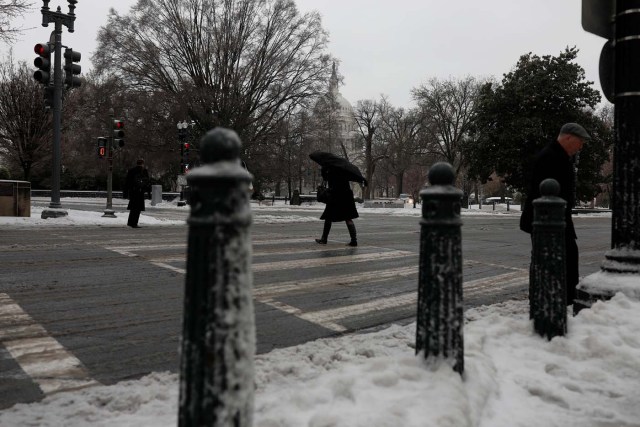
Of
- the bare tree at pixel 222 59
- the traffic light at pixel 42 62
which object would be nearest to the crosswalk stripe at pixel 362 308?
the traffic light at pixel 42 62

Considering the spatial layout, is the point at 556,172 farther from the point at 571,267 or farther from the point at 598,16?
the point at 598,16

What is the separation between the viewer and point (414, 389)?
97.3 inches

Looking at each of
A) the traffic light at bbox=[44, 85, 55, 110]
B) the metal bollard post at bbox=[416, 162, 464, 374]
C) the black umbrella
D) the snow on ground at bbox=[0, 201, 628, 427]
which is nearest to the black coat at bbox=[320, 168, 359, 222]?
the black umbrella

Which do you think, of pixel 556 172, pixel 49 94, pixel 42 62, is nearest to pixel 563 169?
pixel 556 172

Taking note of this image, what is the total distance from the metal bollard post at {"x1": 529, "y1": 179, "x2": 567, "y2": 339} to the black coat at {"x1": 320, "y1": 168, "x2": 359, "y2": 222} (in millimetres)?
5940

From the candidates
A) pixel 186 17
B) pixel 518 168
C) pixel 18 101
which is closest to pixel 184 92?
pixel 186 17

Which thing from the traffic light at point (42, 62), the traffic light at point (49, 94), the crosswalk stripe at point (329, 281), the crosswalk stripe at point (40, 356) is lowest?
the crosswalk stripe at point (40, 356)

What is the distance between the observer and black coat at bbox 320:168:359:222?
30.8ft

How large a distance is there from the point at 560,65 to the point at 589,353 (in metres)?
32.1

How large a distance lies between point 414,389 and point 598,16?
3795 mm

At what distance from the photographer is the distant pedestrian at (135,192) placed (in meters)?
12.8

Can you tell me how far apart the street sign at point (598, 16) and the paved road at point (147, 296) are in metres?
2.65

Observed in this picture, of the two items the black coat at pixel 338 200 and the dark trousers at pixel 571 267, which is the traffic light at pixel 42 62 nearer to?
the black coat at pixel 338 200

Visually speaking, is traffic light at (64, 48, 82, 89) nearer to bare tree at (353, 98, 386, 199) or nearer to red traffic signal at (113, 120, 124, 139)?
red traffic signal at (113, 120, 124, 139)
